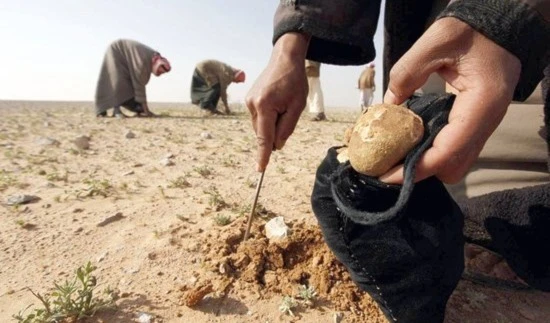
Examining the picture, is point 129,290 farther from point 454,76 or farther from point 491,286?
point 491,286

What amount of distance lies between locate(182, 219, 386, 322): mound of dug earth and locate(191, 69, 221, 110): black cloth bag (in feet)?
26.8

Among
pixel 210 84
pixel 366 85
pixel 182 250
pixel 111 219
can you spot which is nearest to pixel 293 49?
pixel 182 250

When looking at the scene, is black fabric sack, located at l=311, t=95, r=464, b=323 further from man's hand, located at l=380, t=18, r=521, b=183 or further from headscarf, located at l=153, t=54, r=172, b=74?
headscarf, located at l=153, t=54, r=172, b=74

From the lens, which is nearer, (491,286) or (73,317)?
(73,317)

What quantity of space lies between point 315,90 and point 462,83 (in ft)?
21.9

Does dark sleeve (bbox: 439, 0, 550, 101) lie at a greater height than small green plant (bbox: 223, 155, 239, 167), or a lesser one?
greater

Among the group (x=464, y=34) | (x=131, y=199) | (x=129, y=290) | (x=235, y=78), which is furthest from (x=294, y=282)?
(x=235, y=78)

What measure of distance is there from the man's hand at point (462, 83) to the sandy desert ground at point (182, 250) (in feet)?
2.48

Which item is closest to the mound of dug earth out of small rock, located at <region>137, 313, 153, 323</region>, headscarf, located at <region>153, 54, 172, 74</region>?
small rock, located at <region>137, 313, 153, 323</region>

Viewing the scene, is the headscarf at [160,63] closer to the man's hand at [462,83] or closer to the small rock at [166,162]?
the small rock at [166,162]

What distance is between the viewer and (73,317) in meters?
1.31

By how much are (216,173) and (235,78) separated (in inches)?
290

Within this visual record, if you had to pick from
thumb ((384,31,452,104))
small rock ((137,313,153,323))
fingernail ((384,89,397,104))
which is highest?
thumb ((384,31,452,104))

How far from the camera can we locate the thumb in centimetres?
96
